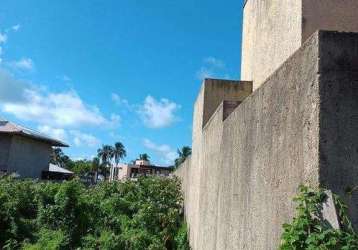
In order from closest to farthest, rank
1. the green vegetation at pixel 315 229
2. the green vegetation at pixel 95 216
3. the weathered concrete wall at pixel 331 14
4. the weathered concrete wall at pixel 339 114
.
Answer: the green vegetation at pixel 315 229 → the weathered concrete wall at pixel 339 114 → the weathered concrete wall at pixel 331 14 → the green vegetation at pixel 95 216

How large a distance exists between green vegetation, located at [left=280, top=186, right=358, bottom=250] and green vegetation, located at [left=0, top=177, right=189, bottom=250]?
25.0ft

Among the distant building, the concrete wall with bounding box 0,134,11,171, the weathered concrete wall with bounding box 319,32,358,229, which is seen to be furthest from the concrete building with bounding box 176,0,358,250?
the concrete wall with bounding box 0,134,11,171

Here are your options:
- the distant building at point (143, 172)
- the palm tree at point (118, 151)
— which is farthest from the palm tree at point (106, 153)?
the distant building at point (143, 172)

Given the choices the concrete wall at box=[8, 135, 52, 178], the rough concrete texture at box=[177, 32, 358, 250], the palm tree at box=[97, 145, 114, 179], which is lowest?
the rough concrete texture at box=[177, 32, 358, 250]

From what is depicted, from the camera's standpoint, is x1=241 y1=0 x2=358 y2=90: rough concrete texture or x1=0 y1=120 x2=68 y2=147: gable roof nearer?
x1=241 y1=0 x2=358 y2=90: rough concrete texture

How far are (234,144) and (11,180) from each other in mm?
15697

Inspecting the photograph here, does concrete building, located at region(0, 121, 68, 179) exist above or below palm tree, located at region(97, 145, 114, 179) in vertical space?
below

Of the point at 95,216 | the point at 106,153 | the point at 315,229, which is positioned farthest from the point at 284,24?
the point at 106,153

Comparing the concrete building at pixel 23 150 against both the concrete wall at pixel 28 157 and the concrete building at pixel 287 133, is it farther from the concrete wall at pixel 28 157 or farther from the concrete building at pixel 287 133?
the concrete building at pixel 287 133

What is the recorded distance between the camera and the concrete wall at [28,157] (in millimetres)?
28859

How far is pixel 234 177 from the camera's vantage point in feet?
16.8

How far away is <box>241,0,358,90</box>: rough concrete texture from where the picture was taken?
5.62m

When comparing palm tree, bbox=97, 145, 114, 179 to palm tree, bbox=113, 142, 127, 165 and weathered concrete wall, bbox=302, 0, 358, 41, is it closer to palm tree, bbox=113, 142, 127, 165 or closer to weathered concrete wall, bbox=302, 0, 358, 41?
palm tree, bbox=113, 142, 127, 165

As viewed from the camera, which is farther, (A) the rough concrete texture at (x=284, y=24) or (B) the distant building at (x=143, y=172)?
(B) the distant building at (x=143, y=172)
